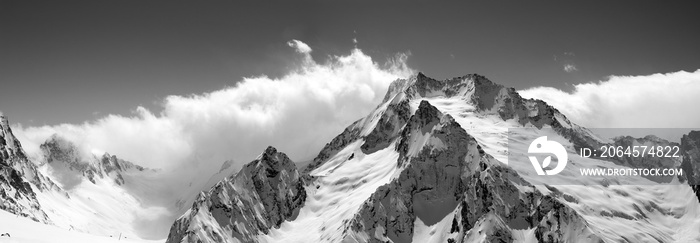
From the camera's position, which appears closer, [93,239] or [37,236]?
[37,236]

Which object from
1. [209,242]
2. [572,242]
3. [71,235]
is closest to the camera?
[71,235]

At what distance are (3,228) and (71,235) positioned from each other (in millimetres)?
3666

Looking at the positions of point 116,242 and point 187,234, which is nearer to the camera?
point 116,242

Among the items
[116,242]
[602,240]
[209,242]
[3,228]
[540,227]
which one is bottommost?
[602,240]

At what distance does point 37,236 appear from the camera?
27.6 meters

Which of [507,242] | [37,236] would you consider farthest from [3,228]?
[507,242]

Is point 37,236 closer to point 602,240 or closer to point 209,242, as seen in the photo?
point 209,242

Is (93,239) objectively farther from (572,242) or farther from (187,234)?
(572,242)

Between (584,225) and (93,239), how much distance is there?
650 ft

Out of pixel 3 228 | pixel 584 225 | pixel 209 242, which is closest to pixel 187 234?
pixel 209 242

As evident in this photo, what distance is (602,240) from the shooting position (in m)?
184

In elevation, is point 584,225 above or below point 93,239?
below

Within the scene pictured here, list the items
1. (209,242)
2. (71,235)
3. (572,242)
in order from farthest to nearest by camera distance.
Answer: (209,242)
(572,242)
(71,235)

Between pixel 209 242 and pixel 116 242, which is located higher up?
pixel 209 242
